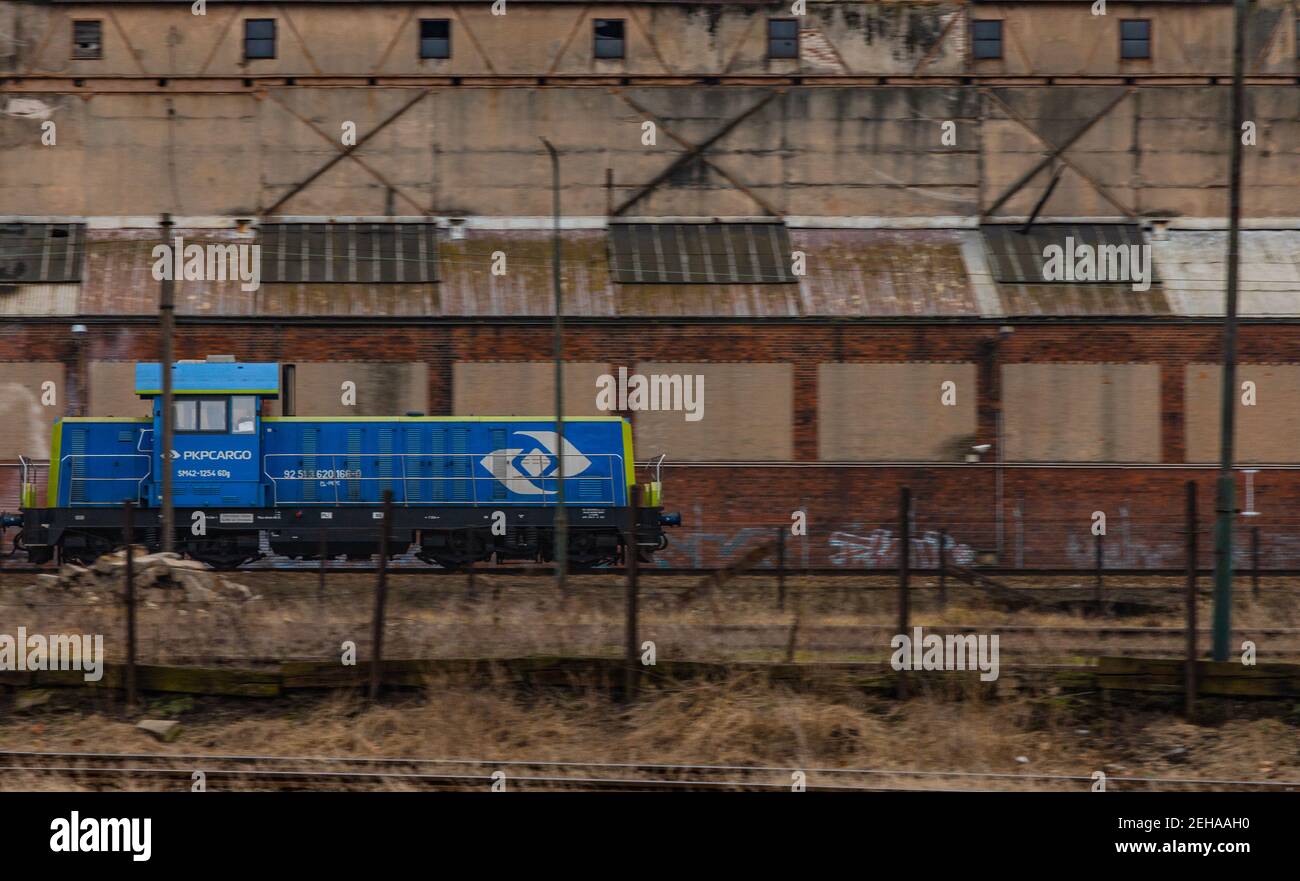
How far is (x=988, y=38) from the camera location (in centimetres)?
4100

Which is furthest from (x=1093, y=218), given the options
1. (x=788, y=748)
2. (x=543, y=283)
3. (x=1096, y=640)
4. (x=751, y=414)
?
(x=788, y=748)

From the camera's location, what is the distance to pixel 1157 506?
35.1 m

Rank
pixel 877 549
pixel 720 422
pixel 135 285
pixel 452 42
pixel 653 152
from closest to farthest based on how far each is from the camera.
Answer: pixel 877 549 → pixel 720 422 → pixel 135 285 → pixel 653 152 → pixel 452 42

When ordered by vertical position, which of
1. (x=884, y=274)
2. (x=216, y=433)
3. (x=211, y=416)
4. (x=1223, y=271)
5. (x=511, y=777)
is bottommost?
(x=511, y=777)

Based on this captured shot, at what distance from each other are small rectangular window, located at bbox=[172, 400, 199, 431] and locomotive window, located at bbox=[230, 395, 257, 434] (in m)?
0.71

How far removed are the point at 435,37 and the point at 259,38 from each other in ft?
16.8

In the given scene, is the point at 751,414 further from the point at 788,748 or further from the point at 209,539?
the point at 788,748

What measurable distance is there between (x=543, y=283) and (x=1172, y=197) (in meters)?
18.2

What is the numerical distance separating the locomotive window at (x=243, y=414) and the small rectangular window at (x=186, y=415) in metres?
0.71

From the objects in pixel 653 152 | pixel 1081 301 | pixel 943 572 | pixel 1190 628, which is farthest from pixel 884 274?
pixel 1190 628

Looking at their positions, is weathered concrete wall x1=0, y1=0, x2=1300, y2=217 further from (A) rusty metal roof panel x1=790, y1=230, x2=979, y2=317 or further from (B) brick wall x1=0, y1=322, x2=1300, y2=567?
(B) brick wall x1=0, y1=322, x2=1300, y2=567

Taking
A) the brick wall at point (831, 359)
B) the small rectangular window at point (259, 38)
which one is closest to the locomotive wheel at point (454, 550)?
the brick wall at point (831, 359)

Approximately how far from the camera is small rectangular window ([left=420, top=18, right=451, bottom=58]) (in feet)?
131

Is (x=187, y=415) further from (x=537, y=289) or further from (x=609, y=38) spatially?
(x=609, y=38)
